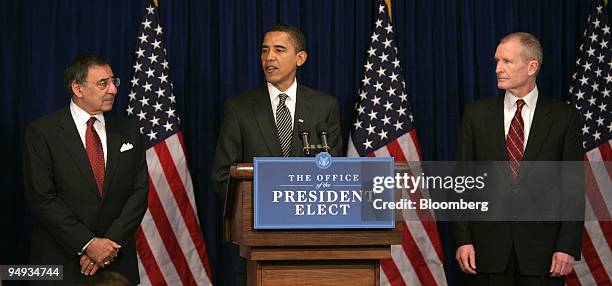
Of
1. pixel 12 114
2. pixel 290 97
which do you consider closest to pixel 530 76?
pixel 290 97

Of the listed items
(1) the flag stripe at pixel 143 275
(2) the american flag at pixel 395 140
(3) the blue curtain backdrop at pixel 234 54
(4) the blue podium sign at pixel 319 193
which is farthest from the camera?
(2) the american flag at pixel 395 140

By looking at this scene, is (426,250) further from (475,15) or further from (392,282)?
(475,15)

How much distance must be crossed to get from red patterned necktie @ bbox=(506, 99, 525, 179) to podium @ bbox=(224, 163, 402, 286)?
4.00ft

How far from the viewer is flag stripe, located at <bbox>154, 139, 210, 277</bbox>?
5688 mm

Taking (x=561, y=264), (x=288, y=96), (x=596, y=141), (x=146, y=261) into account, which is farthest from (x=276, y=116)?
(x=596, y=141)

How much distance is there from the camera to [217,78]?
6043mm

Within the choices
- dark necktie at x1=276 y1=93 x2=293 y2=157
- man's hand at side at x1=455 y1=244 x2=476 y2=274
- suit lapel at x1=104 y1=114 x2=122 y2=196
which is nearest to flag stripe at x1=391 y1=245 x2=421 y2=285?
man's hand at side at x1=455 y1=244 x2=476 y2=274

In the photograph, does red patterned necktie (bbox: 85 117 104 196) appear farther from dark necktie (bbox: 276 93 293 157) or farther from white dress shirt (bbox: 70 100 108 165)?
dark necktie (bbox: 276 93 293 157)

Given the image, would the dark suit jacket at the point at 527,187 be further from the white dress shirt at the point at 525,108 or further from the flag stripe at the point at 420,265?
the flag stripe at the point at 420,265

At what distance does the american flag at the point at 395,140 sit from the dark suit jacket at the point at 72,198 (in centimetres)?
169

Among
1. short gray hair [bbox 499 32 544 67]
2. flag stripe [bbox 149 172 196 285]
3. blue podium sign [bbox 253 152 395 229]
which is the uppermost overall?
short gray hair [bbox 499 32 544 67]

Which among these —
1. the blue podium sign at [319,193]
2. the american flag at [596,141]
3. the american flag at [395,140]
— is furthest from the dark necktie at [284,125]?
the american flag at [596,141]

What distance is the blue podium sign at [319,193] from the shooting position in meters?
3.53

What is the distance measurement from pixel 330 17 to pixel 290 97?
1501 millimetres
